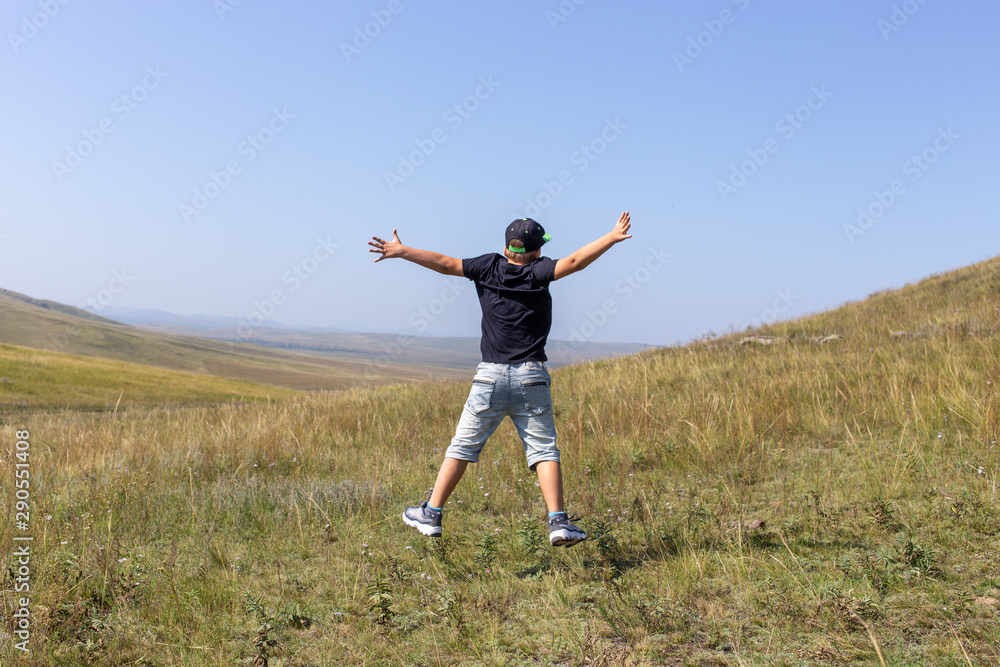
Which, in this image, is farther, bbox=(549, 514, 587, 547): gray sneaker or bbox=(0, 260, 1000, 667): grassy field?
bbox=(549, 514, 587, 547): gray sneaker

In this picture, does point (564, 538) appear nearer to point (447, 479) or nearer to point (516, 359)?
point (447, 479)

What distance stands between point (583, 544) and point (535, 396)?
1.10 m

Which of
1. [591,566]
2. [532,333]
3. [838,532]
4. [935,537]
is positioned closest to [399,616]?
[591,566]

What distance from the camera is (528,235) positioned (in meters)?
4.14

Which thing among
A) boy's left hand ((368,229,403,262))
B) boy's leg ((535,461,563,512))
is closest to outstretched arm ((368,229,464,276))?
boy's left hand ((368,229,403,262))

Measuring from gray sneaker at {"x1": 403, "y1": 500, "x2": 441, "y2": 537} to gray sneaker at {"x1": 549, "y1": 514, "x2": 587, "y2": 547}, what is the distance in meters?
0.80

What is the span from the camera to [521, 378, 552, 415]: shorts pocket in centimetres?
389

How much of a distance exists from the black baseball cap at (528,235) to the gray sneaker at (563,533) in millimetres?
1833

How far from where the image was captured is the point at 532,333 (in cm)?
400

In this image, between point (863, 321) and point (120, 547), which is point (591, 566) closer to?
point (120, 547)

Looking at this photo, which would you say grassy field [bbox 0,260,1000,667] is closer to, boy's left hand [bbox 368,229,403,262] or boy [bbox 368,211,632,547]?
boy [bbox 368,211,632,547]

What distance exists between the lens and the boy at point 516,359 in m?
3.86

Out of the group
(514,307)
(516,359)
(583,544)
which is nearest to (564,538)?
(583,544)

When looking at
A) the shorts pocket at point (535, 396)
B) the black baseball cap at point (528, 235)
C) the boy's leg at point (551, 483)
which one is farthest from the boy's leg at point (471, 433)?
the black baseball cap at point (528, 235)
